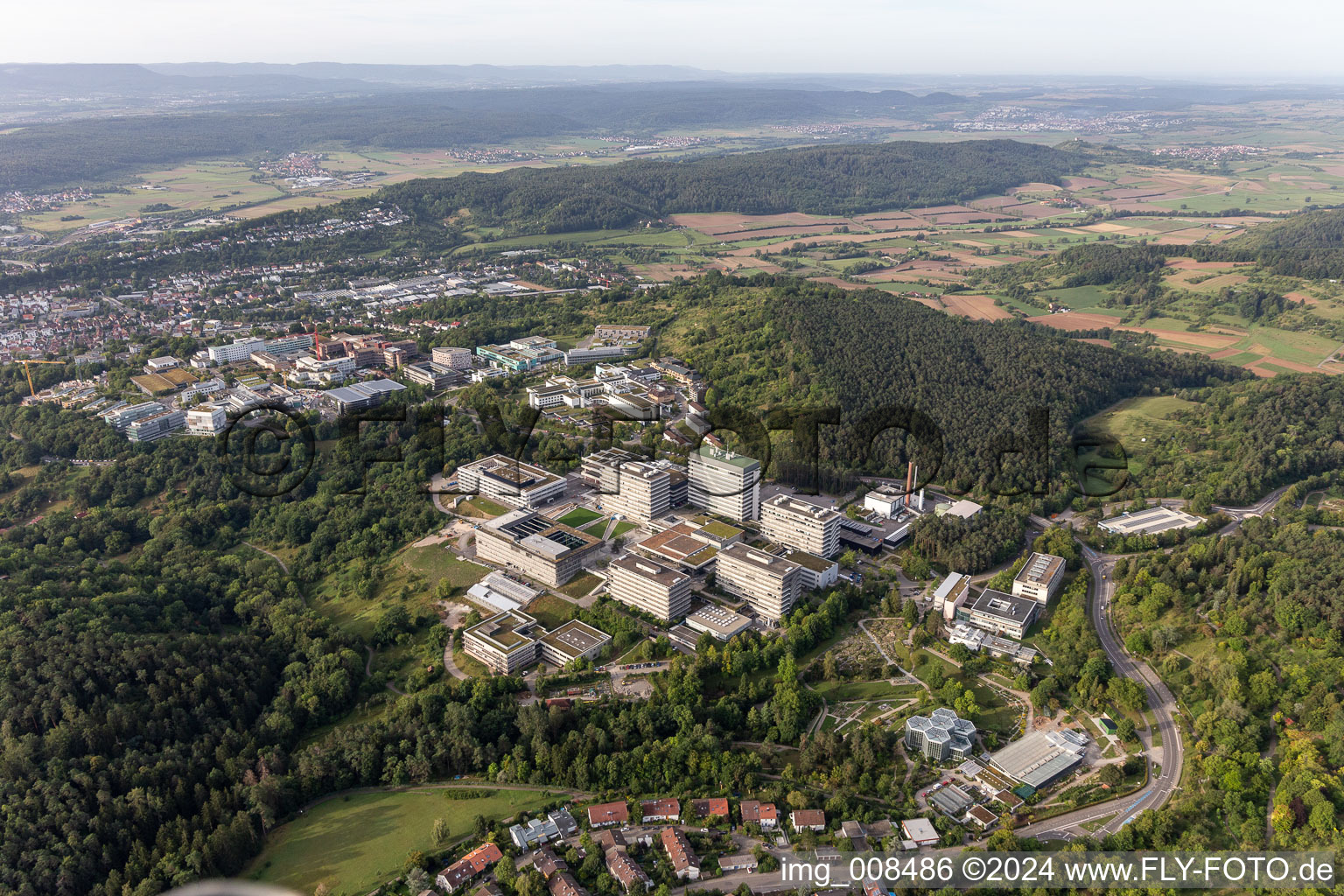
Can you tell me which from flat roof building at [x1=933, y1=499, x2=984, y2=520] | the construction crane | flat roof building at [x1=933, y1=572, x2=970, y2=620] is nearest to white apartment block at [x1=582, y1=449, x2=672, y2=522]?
flat roof building at [x1=933, y1=499, x2=984, y2=520]

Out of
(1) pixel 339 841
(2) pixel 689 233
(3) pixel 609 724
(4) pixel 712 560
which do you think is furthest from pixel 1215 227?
(1) pixel 339 841

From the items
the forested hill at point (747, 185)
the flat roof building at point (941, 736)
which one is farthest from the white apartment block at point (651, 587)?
the forested hill at point (747, 185)

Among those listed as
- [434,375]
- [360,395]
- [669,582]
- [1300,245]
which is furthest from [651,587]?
[1300,245]

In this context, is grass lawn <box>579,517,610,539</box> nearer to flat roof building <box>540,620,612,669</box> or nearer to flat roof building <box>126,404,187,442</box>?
flat roof building <box>540,620,612,669</box>

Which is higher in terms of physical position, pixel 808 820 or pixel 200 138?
pixel 200 138

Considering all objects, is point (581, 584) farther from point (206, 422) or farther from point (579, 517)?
point (206, 422)

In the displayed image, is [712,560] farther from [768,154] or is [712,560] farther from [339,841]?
[768,154]
